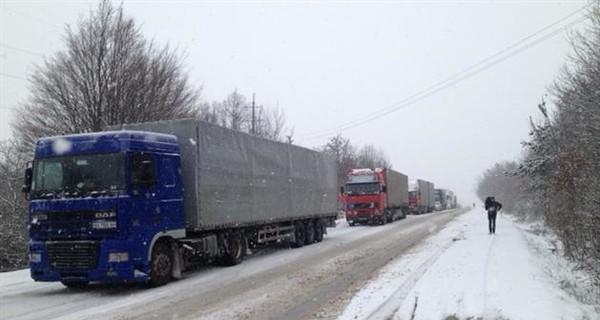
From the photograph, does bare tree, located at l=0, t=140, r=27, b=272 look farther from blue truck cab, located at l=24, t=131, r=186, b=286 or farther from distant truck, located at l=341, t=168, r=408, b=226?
distant truck, located at l=341, t=168, r=408, b=226

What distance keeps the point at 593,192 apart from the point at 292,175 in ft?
37.7

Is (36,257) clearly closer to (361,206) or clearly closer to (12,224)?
(12,224)

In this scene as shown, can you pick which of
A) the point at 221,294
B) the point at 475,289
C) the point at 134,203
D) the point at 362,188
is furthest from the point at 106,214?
the point at 362,188

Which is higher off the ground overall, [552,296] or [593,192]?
[593,192]

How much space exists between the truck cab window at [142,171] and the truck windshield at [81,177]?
0.21 m

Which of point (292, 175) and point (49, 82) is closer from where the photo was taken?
point (292, 175)

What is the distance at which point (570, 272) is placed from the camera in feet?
44.8

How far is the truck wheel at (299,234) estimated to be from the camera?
21.7m

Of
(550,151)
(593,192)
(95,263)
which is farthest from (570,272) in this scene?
(95,263)

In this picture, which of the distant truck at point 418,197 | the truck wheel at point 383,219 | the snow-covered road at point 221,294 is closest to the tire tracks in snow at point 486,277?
the snow-covered road at point 221,294

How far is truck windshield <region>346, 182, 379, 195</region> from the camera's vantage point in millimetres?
35719

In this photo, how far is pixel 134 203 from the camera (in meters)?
11.8

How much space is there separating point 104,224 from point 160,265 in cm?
160

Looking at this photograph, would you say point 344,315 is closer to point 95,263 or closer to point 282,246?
point 95,263
